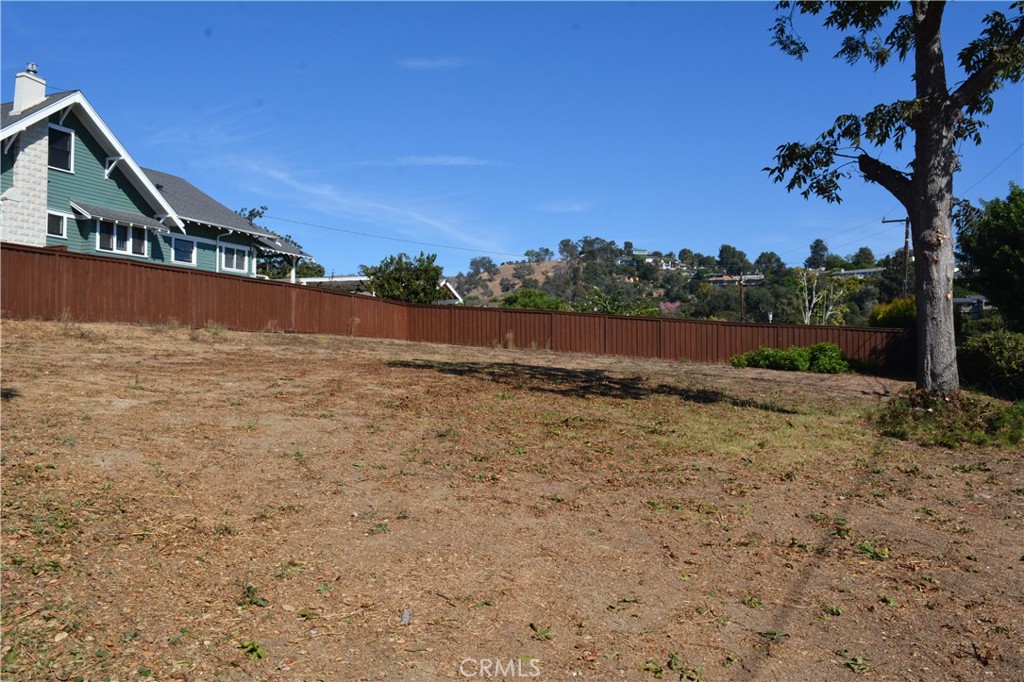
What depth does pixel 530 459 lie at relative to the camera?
30.2 ft

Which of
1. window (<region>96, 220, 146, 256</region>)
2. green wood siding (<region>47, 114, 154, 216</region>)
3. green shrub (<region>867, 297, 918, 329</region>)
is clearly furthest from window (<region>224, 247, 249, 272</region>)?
green shrub (<region>867, 297, 918, 329</region>)

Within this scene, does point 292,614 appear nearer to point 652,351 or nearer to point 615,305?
point 652,351

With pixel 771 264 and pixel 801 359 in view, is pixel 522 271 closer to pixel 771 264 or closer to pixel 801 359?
pixel 771 264

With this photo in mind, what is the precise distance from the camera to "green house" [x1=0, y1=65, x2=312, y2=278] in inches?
926

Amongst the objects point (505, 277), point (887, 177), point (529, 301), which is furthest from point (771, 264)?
point (887, 177)

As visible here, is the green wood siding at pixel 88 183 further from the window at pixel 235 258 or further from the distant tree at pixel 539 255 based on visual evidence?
the distant tree at pixel 539 255

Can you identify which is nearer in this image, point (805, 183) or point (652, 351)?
point (805, 183)

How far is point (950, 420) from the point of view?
1219 centimetres

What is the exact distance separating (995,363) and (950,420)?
32.1 feet

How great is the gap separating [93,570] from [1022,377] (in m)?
21.4

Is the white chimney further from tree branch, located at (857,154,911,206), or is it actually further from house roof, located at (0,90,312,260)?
tree branch, located at (857,154,911,206)

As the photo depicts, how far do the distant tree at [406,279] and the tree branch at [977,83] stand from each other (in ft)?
102

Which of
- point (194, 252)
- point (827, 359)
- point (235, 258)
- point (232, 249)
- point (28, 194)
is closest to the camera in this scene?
point (28, 194)

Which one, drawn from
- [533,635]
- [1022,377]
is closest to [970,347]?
[1022,377]
